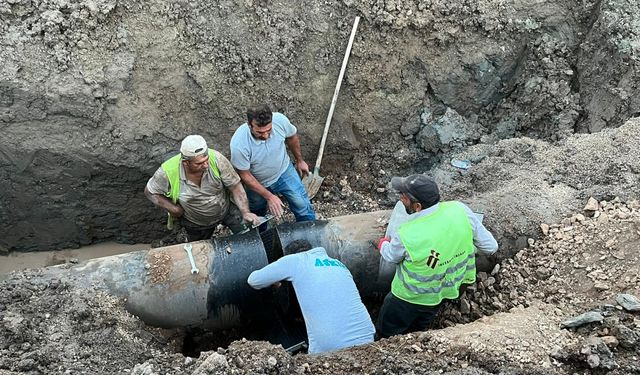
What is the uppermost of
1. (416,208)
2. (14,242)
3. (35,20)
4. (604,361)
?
(35,20)

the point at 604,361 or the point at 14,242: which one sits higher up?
the point at 14,242

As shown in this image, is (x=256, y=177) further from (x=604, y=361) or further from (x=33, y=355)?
(x=604, y=361)

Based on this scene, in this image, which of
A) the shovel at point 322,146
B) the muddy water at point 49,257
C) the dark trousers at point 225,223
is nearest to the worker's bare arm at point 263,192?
the dark trousers at point 225,223

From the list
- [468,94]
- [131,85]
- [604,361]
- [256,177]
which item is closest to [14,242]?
[131,85]

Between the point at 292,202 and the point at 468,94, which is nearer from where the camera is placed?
the point at 292,202

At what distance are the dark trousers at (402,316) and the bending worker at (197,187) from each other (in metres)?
1.20

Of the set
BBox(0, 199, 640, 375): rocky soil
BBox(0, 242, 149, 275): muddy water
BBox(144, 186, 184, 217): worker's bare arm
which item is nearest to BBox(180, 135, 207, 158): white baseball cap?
BBox(144, 186, 184, 217): worker's bare arm

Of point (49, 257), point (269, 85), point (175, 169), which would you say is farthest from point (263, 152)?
point (49, 257)

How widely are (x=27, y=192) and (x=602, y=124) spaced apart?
5594mm

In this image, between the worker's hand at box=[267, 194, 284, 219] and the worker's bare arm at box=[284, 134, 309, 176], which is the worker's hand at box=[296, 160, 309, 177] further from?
the worker's hand at box=[267, 194, 284, 219]

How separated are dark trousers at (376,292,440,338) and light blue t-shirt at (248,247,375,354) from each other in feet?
1.20

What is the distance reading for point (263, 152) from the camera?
4.99 metres

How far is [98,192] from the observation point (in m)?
6.23

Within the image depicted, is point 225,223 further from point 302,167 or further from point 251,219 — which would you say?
point 302,167
